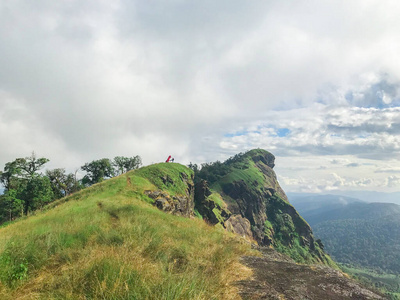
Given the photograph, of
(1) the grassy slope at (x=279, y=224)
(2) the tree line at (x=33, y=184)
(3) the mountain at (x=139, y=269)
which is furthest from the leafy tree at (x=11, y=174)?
(1) the grassy slope at (x=279, y=224)

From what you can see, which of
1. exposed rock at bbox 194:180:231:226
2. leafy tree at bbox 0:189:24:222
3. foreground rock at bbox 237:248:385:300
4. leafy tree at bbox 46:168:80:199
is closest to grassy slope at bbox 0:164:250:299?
foreground rock at bbox 237:248:385:300

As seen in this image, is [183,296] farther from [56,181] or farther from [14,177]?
[56,181]

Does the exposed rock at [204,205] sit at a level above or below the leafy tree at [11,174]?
below

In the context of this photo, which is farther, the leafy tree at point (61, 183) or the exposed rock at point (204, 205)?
the exposed rock at point (204, 205)

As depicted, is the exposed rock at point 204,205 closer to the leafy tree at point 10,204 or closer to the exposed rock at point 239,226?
the exposed rock at point 239,226

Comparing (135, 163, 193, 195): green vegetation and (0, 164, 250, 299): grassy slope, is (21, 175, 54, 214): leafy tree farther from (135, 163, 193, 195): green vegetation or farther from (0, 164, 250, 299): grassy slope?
(0, 164, 250, 299): grassy slope

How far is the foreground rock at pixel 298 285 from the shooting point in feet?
24.6

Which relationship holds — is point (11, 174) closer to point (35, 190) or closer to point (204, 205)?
point (35, 190)

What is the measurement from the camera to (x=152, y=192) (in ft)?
119

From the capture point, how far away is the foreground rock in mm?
7488

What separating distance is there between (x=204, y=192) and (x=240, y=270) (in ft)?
303

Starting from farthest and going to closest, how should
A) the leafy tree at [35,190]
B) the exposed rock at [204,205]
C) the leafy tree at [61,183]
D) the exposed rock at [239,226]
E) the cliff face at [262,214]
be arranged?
the cliff face at [262,214] → the exposed rock at [239,226] → the exposed rock at [204,205] → the leafy tree at [61,183] → the leafy tree at [35,190]

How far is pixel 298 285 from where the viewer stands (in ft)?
27.6

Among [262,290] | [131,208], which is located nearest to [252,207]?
[131,208]
